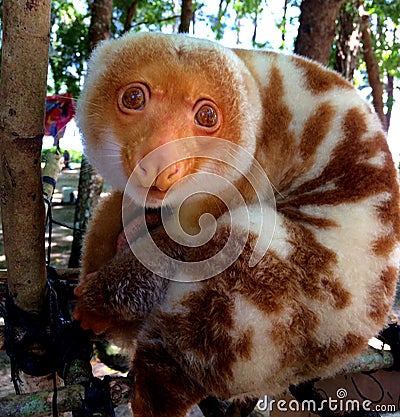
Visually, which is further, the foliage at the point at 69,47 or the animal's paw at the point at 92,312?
the foliage at the point at 69,47

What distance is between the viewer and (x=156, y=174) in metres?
1.27

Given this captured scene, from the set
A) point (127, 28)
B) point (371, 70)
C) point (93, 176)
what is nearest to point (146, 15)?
point (127, 28)

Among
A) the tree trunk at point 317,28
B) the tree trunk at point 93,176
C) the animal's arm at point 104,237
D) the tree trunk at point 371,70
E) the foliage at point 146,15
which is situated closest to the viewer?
the animal's arm at point 104,237

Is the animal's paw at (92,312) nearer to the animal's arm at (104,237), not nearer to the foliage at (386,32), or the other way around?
the animal's arm at (104,237)

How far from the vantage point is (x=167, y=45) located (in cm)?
147

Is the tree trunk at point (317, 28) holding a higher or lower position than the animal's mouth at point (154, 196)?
higher

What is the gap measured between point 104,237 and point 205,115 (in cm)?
73

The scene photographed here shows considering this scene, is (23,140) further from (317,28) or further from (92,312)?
(317,28)

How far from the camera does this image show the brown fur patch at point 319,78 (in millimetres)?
1573

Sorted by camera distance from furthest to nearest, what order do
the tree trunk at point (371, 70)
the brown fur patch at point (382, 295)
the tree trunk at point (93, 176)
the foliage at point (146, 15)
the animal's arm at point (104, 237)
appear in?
the foliage at point (146, 15) < the tree trunk at point (371, 70) < the tree trunk at point (93, 176) < the animal's arm at point (104, 237) < the brown fur patch at point (382, 295)

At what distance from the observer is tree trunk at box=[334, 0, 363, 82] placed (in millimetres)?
5527

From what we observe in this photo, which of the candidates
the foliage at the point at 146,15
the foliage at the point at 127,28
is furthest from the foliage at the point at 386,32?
the foliage at the point at 146,15

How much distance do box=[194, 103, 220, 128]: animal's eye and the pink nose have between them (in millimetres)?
182

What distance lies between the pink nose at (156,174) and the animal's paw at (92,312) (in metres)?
0.39
